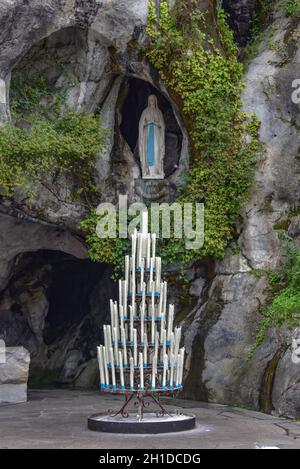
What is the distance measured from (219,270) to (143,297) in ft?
16.4

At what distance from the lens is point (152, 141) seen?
1691 cm

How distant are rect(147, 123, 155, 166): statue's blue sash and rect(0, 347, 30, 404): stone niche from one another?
4.86 meters

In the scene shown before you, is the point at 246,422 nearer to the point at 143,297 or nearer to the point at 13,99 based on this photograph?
the point at 143,297

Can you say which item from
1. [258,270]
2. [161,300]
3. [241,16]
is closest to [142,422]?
[161,300]

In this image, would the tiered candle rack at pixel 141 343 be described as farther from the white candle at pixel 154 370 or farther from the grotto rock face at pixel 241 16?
the grotto rock face at pixel 241 16

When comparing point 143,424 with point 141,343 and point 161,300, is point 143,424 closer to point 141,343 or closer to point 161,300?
point 141,343

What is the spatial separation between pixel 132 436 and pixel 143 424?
0.26m

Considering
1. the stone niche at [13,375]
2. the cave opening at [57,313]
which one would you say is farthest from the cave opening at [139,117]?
the stone niche at [13,375]


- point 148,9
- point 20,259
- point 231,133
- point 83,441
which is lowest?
point 83,441

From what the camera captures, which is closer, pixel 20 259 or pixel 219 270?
pixel 219 270

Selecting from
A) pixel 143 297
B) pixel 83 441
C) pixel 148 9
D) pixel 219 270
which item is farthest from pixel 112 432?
pixel 148 9

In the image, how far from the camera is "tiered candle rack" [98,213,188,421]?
10727mm

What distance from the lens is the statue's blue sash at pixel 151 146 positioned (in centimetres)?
1680

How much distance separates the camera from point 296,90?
16.2m
